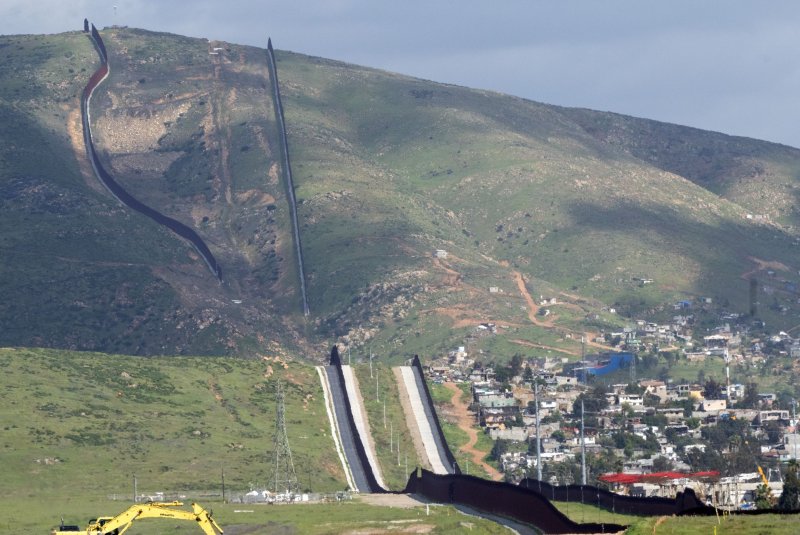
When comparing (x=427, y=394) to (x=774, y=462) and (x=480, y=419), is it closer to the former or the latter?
(x=480, y=419)

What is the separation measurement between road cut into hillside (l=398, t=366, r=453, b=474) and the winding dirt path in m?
2.77

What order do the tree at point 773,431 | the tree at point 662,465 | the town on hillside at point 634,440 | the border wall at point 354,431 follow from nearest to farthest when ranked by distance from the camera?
1. the town on hillside at point 634,440
2. the border wall at point 354,431
3. the tree at point 662,465
4. the tree at point 773,431

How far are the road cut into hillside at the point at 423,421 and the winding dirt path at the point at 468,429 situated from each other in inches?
109

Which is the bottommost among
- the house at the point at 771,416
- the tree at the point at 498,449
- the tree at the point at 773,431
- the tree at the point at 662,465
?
the tree at the point at 662,465

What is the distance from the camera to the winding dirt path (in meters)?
156

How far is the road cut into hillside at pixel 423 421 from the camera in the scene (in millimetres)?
155250

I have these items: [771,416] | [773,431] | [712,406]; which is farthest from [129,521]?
[712,406]

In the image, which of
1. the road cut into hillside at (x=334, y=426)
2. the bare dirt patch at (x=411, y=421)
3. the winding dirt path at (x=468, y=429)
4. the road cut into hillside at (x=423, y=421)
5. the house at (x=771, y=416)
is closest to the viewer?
the road cut into hillside at (x=334, y=426)

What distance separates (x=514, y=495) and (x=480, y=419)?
7409 cm

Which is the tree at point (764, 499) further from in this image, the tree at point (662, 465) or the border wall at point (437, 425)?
the tree at point (662, 465)

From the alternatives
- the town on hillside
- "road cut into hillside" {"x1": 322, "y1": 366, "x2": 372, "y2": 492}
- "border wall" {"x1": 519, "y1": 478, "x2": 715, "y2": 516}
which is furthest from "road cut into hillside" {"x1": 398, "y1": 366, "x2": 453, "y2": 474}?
"border wall" {"x1": 519, "y1": 478, "x2": 715, "y2": 516}

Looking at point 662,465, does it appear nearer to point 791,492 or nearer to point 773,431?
point 773,431

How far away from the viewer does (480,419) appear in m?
178

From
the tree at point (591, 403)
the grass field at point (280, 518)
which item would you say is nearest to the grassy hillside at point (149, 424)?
the grass field at point (280, 518)
